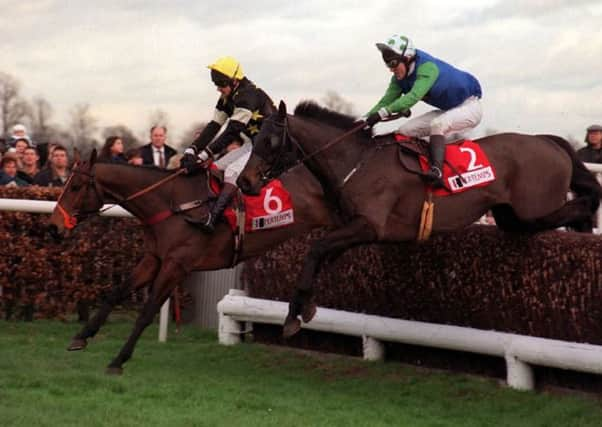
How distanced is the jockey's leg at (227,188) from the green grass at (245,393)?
1.10 m

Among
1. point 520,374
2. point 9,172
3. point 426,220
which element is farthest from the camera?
point 9,172

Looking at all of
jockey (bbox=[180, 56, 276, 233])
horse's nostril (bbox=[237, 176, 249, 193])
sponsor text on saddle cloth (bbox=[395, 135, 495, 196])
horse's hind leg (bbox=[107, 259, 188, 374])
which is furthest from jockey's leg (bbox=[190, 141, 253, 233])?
sponsor text on saddle cloth (bbox=[395, 135, 495, 196])

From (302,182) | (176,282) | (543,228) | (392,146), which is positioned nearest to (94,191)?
(176,282)

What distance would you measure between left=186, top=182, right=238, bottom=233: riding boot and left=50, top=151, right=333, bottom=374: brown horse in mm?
63

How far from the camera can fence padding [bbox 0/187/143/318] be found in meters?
10.5

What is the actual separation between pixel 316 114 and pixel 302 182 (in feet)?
2.04

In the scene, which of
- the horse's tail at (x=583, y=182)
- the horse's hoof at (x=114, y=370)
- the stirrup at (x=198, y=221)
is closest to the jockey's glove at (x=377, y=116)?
the stirrup at (x=198, y=221)

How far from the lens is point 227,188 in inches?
339

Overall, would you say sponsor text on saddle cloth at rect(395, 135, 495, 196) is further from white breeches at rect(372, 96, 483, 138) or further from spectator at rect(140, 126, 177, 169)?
spectator at rect(140, 126, 177, 169)

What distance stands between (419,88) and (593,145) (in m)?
2.96

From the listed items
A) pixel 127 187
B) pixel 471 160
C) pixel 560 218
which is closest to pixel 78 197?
pixel 127 187

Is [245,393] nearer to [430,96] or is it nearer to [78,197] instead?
[78,197]

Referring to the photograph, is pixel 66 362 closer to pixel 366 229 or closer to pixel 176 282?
pixel 176 282

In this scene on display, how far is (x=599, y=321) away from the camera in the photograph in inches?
291
